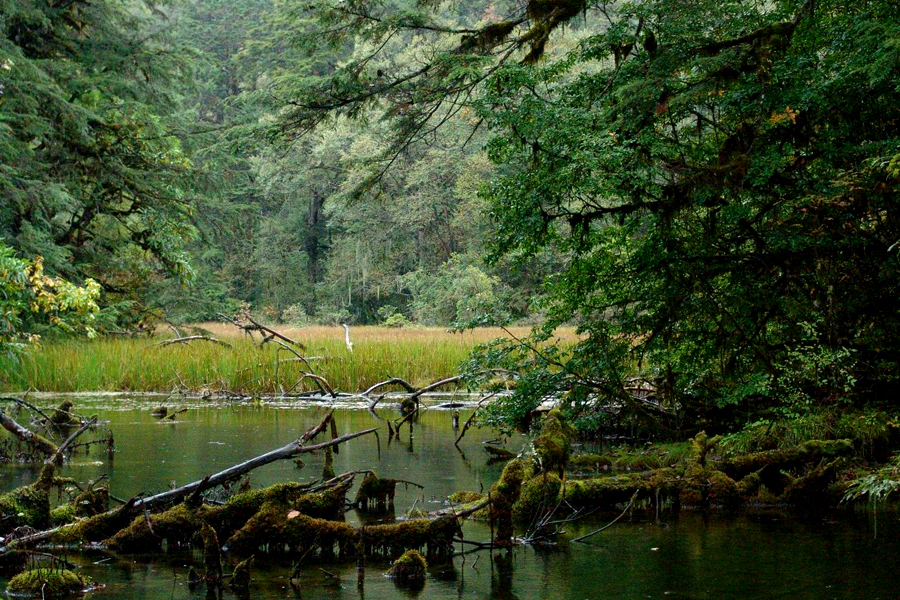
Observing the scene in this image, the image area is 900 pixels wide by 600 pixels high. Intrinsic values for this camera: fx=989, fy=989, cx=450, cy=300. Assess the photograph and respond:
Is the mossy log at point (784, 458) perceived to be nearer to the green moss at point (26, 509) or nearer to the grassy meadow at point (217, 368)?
the green moss at point (26, 509)

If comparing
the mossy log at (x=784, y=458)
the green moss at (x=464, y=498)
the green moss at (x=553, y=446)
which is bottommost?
the green moss at (x=464, y=498)

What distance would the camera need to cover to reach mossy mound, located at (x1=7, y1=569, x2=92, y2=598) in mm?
4488

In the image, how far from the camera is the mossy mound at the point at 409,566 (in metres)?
4.88

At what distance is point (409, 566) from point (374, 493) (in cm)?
161

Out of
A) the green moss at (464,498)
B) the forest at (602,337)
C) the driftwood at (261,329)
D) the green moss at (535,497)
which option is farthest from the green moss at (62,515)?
the driftwood at (261,329)

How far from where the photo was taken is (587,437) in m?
10.6

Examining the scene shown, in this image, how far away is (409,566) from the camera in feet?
16.1

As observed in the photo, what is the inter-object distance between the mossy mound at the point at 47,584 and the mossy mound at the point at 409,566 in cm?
145

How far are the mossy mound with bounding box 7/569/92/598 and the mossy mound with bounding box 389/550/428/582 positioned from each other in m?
1.45

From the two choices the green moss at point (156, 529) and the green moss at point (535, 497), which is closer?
the green moss at point (156, 529)

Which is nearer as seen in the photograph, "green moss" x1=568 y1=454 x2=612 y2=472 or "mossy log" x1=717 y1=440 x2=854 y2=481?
"mossy log" x1=717 y1=440 x2=854 y2=481

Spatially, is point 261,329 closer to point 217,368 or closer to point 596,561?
point 217,368

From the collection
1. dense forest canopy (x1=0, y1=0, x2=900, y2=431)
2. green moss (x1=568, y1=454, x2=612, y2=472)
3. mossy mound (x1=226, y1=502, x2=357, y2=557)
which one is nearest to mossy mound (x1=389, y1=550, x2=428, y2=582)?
mossy mound (x1=226, y1=502, x2=357, y2=557)

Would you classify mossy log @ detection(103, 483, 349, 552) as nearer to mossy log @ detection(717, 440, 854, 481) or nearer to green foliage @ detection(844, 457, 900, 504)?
green foliage @ detection(844, 457, 900, 504)
